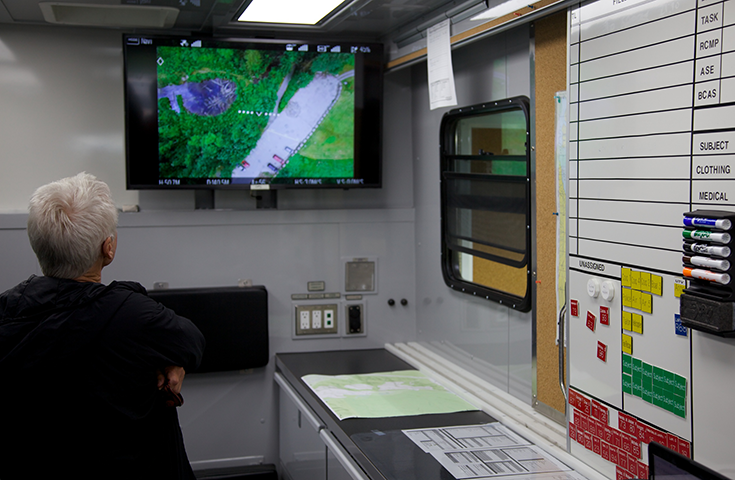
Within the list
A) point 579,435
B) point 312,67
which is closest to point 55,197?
point 579,435

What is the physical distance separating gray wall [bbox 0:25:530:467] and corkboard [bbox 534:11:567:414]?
0.53 m

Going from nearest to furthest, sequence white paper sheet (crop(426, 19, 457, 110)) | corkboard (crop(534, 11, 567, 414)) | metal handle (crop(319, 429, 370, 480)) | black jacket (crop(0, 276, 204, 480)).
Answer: black jacket (crop(0, 276, 204, 480)), metal handle (crop(319, 429, 370, 480)), corkboard (crop(534, 11, 567, 414)), white paper sheet (crop(426, 19, 457, 110))

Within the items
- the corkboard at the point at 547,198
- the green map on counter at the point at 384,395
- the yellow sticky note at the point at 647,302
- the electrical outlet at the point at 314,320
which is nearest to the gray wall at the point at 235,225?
the electrical outlet at the point at 314,320

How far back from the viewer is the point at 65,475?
175cm

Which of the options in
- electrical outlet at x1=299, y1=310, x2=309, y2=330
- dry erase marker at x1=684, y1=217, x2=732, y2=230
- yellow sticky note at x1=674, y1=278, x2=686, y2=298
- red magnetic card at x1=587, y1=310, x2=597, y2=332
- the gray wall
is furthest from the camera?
electrical outlet at x1=299, y1=310, x2=309, y2=330

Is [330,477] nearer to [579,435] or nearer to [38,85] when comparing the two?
[579,435]

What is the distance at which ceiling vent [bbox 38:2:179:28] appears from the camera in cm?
296

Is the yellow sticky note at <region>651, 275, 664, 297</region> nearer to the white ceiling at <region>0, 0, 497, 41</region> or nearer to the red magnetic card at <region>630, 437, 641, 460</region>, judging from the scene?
the red magnetic card at <region>630, 437, 641, 460</region>

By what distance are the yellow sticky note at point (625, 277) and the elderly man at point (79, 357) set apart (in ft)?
3.78

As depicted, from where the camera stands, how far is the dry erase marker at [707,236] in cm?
131

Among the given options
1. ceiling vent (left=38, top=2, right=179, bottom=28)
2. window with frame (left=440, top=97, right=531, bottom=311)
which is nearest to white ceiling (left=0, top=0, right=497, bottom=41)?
ceiling vent (left=38, top=2, right=179, bottom=28)

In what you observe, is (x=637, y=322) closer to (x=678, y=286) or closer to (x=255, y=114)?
(x=678, y=286)

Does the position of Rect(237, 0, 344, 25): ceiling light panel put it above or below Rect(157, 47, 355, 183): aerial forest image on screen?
above

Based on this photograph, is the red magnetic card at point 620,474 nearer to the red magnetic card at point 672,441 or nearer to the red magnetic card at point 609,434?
the red magnetic card at point 609,434
